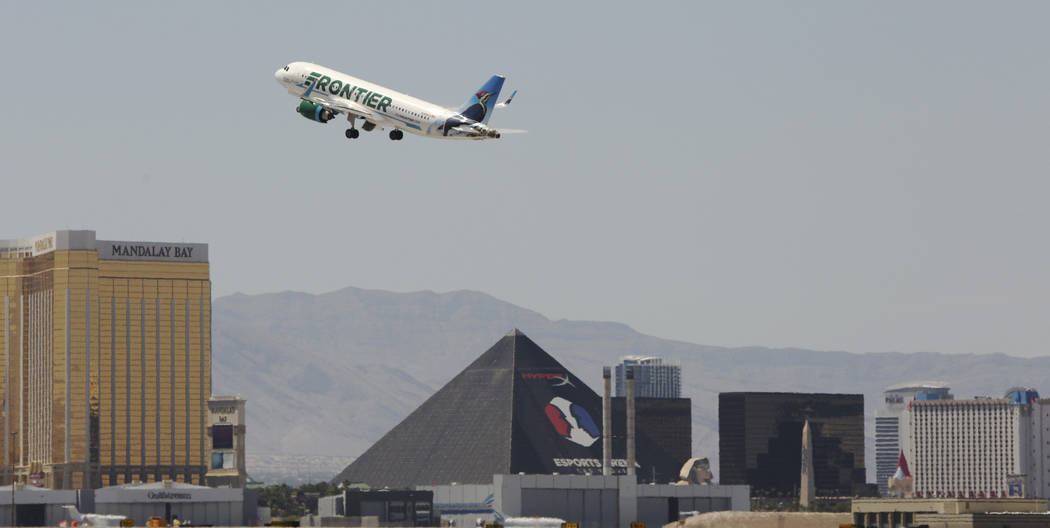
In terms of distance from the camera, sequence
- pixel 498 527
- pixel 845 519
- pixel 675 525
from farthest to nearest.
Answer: pixel 498 527, pixel 845 519, pixel 675 525

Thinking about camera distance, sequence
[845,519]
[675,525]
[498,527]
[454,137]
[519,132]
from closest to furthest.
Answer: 1. [675,525]
2. [845,519]
3. [498,527]
4. [519,132]
5. [454,137]

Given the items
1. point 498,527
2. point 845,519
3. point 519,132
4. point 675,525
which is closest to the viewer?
point 675,525

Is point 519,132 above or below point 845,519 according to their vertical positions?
above

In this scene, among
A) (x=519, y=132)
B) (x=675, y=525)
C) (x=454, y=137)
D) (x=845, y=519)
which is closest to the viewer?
(x=675, y=525)

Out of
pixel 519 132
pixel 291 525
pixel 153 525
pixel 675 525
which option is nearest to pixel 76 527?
pixel 153 525

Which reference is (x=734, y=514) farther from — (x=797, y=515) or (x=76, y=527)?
(x=76, y=527)

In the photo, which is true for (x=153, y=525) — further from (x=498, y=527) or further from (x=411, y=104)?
(x=411, y=104)

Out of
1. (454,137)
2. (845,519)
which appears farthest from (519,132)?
(845,519)

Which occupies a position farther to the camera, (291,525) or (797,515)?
(291,525)

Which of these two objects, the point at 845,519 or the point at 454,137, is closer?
the point at 845,519
